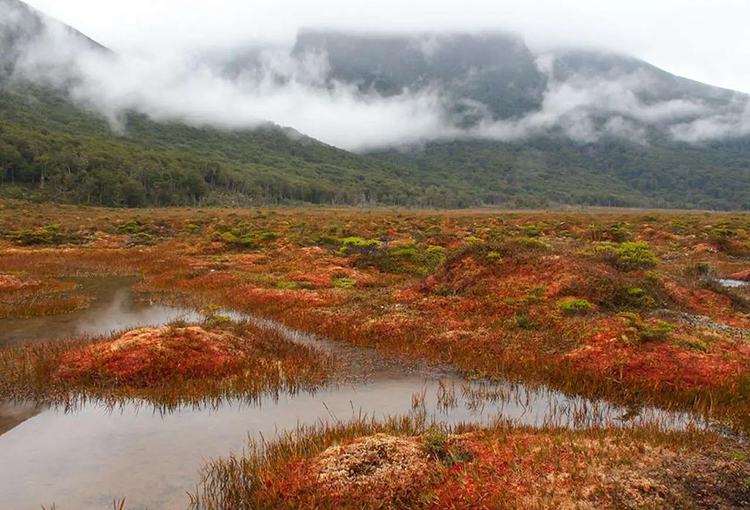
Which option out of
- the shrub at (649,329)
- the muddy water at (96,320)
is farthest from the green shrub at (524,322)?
the muddy water at (96,320)

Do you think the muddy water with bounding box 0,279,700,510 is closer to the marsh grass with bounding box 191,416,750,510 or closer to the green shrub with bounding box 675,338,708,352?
the marsh grass with bounding box 191,416,750,510

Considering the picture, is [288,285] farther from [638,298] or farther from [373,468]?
[373,468]

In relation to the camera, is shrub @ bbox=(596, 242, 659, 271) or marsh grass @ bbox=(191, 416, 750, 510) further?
shrub @ bbox=(596, 242, 659, 271)

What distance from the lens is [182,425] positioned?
31.2 feet

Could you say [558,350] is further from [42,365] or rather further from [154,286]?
[154,286]

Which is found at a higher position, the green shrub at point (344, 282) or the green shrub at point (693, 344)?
the green shrub at point (693, 344)

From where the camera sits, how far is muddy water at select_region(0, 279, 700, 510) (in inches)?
288

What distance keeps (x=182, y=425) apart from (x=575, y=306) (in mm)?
12254

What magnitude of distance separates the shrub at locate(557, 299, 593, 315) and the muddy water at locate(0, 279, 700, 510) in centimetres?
495

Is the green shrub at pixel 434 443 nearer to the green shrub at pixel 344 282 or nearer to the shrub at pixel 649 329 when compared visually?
the shrub at pixel 649 329

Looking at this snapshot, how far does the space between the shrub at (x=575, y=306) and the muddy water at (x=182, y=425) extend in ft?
16.2

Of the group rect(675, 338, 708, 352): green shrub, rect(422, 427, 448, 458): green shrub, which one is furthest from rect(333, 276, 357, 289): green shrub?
rect(422, 427, 448, 458): green shrub

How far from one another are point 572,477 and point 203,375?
29.7ft

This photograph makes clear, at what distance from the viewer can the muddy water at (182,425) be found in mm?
7316
